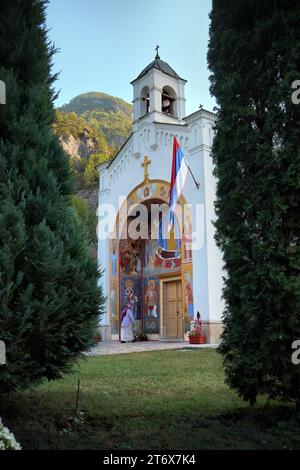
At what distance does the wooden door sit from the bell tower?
693 centimetres

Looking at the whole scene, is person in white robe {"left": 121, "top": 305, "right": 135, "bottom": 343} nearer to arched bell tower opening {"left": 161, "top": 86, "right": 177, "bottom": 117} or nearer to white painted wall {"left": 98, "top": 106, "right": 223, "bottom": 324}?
white painted wall {"left": 98, "top": 106, "right": 223, "bottom": 324}

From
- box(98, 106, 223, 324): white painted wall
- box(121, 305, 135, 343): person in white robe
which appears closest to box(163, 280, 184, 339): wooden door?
box(121, 305, 135, 343): person in white robe

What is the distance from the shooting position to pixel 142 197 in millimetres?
17141

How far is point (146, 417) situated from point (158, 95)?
15.6m

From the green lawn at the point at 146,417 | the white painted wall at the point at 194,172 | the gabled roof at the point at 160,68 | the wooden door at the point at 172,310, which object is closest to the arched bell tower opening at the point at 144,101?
the white painted wall at the point at 194,172

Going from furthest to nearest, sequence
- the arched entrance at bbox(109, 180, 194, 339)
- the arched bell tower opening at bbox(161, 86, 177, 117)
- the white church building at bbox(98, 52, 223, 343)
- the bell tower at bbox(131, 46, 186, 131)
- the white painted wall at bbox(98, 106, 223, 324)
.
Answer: the arched bell tower opening at bbox(161, 86, 177, 117), the bell tower at bbox(131, 46, 186, 131), the arched entrance at bbox(109, 180, 194, 339), the white church building at bbox(98, 52, 223, 343), the white painted wall at bbox(98, 106, 223, 324)

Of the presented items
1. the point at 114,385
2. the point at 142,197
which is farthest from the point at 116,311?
the point at 114,385

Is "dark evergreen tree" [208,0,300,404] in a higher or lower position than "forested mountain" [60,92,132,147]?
lower

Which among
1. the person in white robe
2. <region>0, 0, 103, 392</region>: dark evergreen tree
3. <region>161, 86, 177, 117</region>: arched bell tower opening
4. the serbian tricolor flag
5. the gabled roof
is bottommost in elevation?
the person in white robe


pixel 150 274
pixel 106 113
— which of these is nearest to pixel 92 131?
pixel 106 113

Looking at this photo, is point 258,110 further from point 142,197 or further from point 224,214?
point 142,197

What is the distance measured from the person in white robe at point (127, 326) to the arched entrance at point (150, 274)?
80 centimetres

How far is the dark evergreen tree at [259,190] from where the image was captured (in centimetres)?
343

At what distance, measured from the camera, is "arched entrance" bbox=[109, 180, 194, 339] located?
54.3ft
